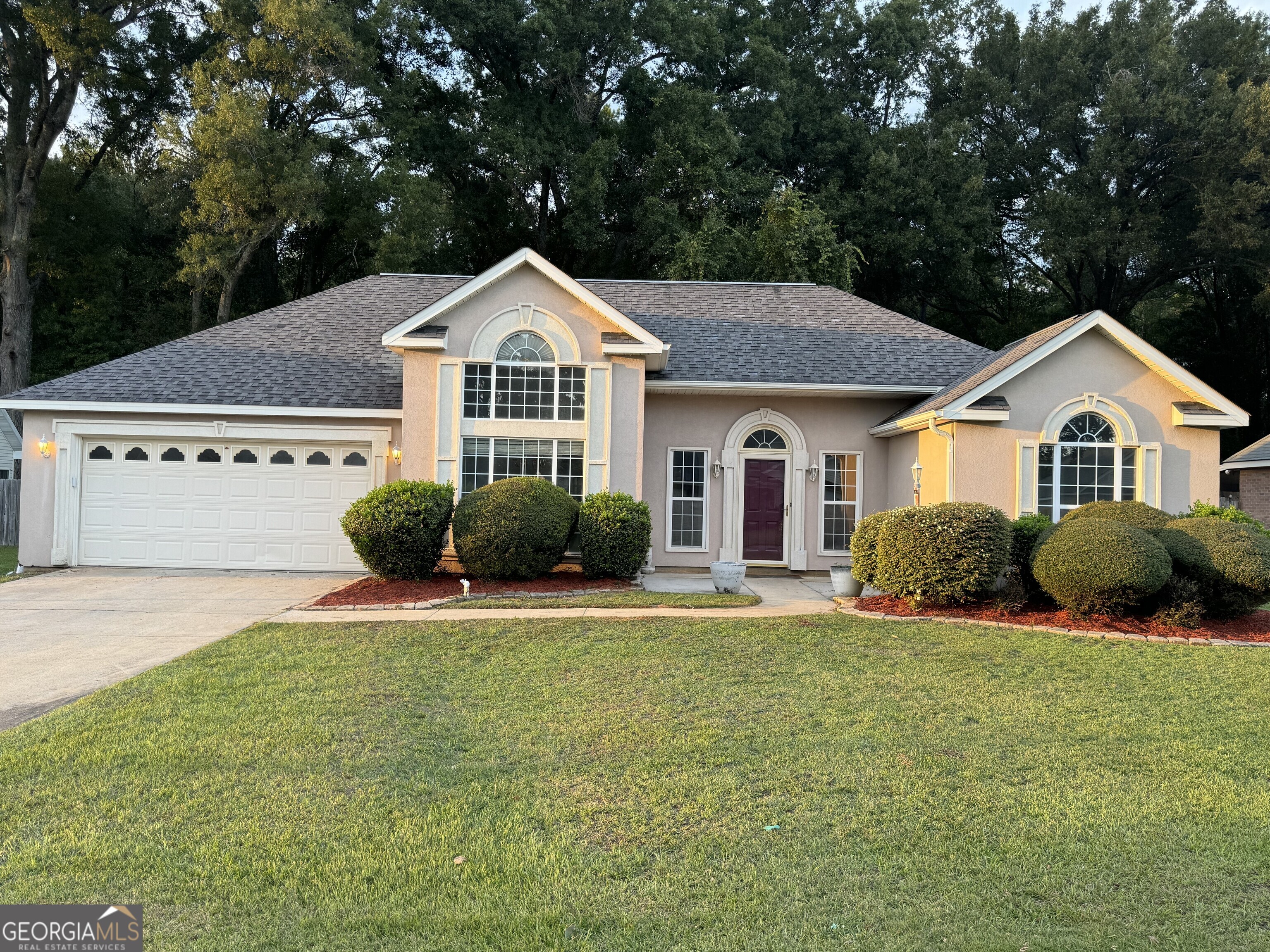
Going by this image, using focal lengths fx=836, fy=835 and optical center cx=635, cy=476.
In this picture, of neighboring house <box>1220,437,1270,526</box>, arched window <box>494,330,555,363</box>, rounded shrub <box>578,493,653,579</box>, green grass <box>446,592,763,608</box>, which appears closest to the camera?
green grass <box>446,592,763,608</box>

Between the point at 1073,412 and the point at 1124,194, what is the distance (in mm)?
21418

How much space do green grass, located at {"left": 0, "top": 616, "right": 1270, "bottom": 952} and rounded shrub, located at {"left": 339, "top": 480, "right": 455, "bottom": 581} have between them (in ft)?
13.3

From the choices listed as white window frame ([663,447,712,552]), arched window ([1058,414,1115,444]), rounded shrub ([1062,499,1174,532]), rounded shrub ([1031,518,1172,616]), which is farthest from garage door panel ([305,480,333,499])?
arched window ([1058,414,1115,444])

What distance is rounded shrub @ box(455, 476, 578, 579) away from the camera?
38.9ft

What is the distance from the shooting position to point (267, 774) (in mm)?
5062

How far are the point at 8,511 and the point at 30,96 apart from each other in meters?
16.0

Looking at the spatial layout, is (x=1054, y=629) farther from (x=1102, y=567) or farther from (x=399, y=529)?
(x=399, y=529)

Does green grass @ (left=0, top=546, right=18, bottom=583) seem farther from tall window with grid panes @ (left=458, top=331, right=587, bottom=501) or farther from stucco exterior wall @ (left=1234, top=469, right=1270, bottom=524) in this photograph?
stucco exterior wall @ (left=1234, top=469, right=1270, bottom=524)

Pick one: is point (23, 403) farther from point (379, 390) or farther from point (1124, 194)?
point (1124, 194)

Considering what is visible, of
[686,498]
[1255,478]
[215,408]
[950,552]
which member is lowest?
[950,552]

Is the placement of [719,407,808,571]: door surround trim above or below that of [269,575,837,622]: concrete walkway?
above

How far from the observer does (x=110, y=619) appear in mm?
10023

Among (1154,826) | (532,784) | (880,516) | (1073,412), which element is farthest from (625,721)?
(1073,412)

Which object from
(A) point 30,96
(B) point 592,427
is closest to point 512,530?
(B) point 592,427
